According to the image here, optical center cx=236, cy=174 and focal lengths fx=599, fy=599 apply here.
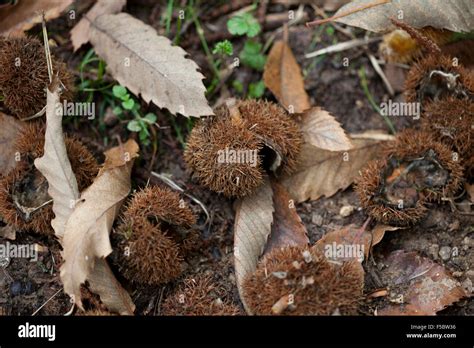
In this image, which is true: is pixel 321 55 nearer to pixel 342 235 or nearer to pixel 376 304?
pixel 342 235

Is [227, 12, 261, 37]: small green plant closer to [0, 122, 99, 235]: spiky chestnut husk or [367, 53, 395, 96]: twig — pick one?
[367, 53, 395, 96]: twig

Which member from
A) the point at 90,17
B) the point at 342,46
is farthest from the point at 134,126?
the point at 342,46

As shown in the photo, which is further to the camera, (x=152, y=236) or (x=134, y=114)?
(x=134, y=114)

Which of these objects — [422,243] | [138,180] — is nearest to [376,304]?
[422,243]

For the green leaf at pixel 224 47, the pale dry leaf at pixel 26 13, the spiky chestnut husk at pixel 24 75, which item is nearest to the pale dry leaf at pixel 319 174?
the green leaf at pixel 224 47

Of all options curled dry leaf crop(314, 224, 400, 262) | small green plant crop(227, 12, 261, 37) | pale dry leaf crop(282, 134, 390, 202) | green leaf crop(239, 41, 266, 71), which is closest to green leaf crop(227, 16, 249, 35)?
small green plant crop(227, 12, 261, 37)

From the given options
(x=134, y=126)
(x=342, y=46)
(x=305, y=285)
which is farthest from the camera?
(x=342, y=46)

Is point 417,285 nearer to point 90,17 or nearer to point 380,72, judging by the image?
point 380,72
